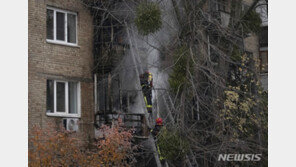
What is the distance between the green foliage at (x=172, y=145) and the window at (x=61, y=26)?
280 inches

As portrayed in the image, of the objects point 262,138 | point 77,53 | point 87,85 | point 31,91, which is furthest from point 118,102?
point 262,138

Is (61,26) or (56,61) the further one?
(61,26)

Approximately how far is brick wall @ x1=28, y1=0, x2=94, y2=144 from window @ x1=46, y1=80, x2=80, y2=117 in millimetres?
223

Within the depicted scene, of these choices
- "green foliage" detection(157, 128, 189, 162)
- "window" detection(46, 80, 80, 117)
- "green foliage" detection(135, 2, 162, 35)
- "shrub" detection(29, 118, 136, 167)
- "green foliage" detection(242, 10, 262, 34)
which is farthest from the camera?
"window" detection(46, 80, 80, 117)

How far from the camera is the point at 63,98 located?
1698cm

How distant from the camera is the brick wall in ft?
52.2

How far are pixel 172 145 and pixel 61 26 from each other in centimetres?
801

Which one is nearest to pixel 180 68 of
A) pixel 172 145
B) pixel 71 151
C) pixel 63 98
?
pixel 172 145

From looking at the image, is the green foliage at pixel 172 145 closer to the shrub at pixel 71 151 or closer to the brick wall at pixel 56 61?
the shrub at pixel 71 151

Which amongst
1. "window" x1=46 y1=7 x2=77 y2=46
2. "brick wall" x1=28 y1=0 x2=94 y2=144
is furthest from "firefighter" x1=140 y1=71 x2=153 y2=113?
"window" x1=46 y1=7 x2=77 y2=46

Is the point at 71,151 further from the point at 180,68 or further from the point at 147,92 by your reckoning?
the point at 180,68

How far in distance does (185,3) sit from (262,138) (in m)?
5.44

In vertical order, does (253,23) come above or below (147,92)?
above

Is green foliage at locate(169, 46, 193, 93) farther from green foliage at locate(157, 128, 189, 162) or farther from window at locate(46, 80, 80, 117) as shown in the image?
window at locate(46, 80, 80, 117)
